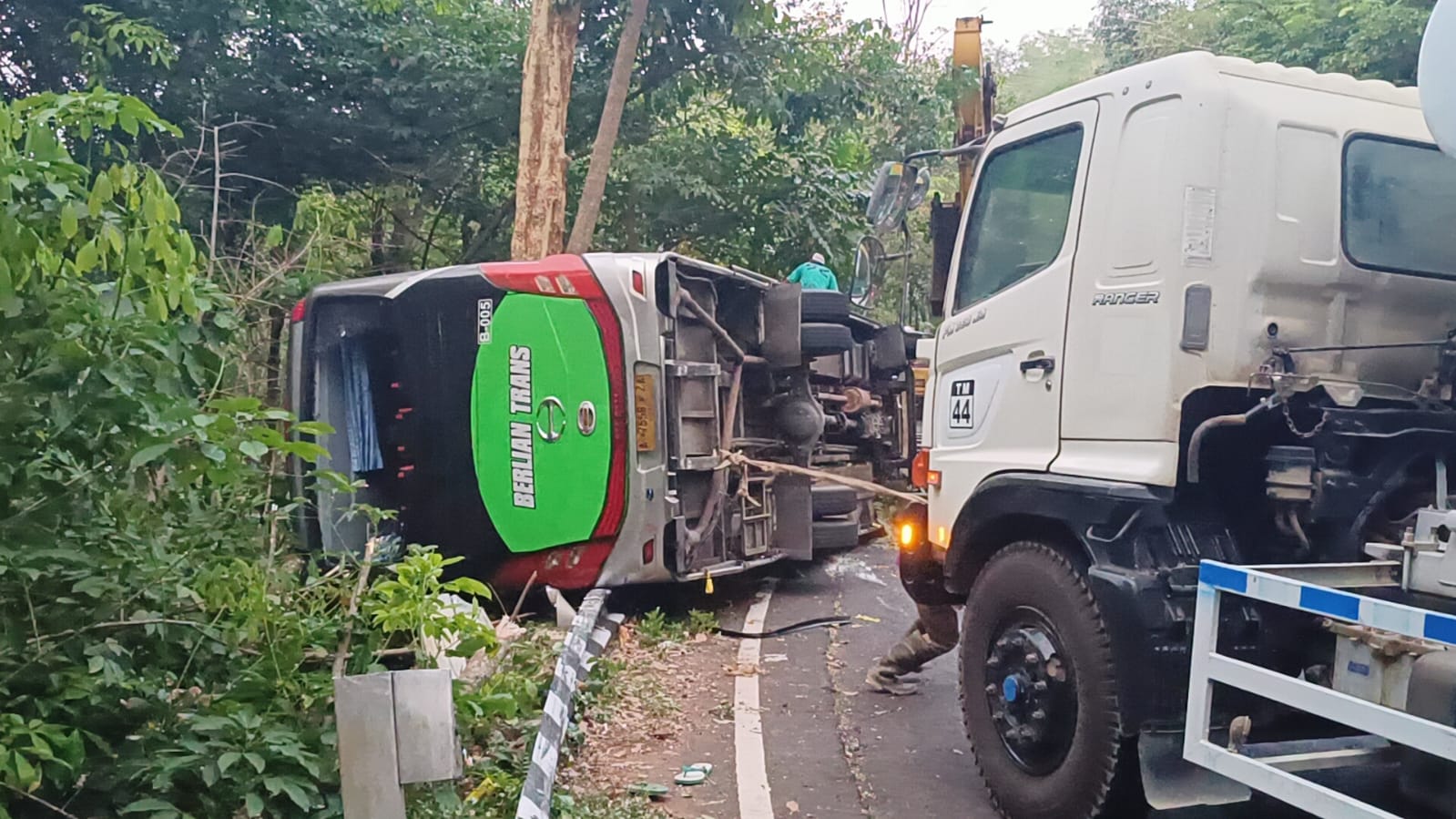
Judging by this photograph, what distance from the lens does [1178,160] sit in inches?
148

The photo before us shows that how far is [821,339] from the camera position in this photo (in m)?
8.06

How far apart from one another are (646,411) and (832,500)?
2.17 metres

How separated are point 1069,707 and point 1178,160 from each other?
1938 mm

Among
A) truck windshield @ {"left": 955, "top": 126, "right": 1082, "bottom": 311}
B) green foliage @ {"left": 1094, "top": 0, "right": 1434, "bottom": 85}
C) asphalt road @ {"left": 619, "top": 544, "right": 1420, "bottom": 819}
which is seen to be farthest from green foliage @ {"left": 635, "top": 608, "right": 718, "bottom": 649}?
green foliage @ {"left": 1094, "top": 0, "right": 1434, "bottom": 85}

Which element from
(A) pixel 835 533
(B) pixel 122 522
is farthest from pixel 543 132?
(B) pixel 122 522

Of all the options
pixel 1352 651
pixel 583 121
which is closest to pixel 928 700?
pixel 1352 651

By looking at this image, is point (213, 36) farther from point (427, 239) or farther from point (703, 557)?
point (703, 557)

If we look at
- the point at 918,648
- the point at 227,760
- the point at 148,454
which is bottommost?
the point at 918,648

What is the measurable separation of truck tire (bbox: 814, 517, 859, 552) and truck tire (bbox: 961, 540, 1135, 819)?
12.8 ft

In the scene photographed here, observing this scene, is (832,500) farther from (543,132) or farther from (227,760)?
(227,760)

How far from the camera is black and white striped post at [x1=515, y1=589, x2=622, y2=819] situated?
3.77 m

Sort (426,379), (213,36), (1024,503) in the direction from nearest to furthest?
(1024,503)
(426,379)
(213,36)

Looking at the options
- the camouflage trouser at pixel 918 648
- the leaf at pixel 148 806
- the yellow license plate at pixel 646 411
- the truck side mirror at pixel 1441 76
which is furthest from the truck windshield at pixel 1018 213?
the leaf at pixel 148 806

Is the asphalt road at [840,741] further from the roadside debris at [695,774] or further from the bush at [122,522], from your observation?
the bush at [122,522]
